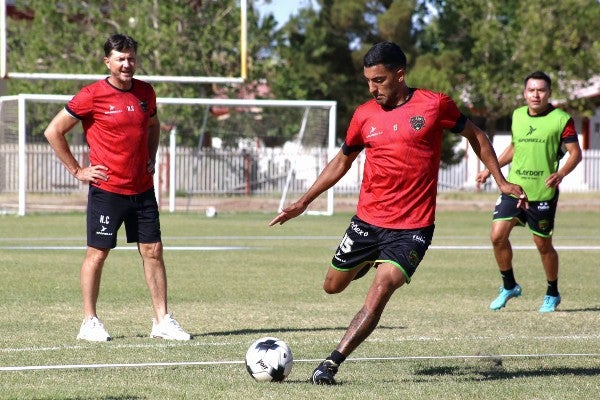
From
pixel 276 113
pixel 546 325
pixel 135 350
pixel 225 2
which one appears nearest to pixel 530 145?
pixel 546 325

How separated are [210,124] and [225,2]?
23.3 ft

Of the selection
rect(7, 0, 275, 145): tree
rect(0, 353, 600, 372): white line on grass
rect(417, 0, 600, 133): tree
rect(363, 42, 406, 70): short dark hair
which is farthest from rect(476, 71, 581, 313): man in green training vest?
rect(417, 0, 600, 133): tree

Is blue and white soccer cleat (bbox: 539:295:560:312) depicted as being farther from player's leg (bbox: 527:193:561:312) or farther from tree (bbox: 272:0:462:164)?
tree (bbox: 272:0:462:164)

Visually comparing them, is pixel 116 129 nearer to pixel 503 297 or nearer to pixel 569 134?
pixel 503 297

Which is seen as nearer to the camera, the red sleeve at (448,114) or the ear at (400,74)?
the ear at (400,74)

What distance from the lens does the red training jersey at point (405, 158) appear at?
7.44m

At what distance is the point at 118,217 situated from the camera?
911 cm

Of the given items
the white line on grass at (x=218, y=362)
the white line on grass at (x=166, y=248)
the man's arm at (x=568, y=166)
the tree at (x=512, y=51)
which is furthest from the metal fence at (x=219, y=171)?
the white line on grass at (x=218, y=362)

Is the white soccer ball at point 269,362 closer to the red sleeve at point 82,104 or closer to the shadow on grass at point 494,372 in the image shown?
the shadow on grass at point 494,372

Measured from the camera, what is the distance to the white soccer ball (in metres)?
7.06

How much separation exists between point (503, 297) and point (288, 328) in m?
2.62

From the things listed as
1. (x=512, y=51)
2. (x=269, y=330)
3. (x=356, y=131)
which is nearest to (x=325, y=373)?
(x=356, y=131)

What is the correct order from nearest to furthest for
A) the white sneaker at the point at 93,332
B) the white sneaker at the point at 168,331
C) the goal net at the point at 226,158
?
the white sneaker at the point at 93,332 → the white sneaker at the point at 168,331 → the goal net at the point at 226,158

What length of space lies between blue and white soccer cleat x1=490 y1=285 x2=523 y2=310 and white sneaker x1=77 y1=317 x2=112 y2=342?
397 cm
